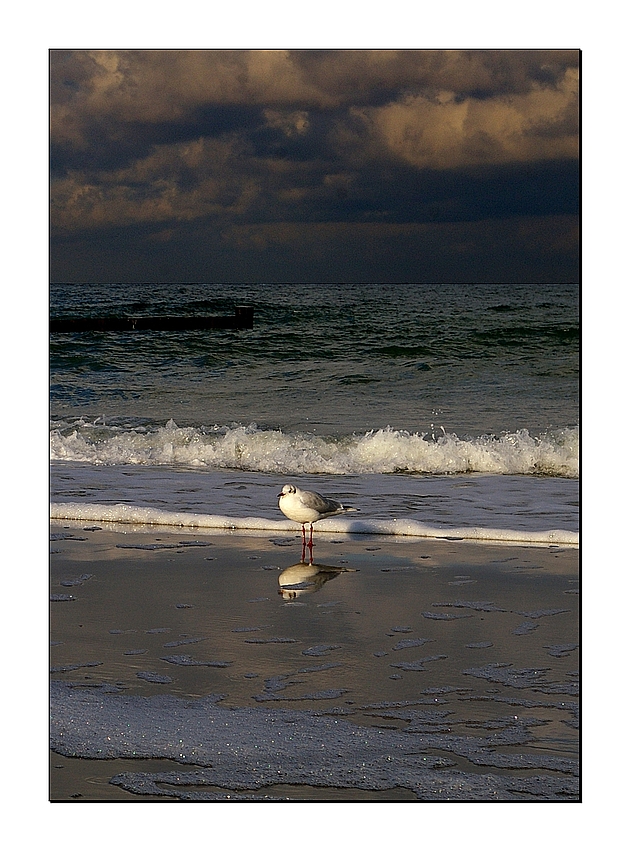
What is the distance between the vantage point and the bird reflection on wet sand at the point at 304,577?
3.74 m

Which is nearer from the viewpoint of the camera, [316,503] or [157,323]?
[316,503]

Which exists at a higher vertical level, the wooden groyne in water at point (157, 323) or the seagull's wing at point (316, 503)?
the wooden groyne in water at point (157, 323)

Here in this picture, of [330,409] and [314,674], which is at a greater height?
[330,409]

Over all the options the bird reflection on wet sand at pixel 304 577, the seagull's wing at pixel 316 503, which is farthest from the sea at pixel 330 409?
the bird reflection on wet sand at pixel 304 577

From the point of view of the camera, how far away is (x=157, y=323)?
385 inches

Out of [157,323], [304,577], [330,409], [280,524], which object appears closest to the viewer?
[304,577]

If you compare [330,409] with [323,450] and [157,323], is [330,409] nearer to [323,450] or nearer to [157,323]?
[323,450]

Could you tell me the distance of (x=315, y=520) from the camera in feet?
14.7

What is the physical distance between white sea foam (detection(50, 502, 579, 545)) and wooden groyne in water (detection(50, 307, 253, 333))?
2723 mm

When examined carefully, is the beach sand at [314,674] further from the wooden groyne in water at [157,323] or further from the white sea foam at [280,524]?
the wooden groyne in water at [157,323]

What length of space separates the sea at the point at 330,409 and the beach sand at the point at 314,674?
825 millimetres

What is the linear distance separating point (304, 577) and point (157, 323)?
6.21 m

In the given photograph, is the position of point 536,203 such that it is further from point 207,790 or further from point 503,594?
point 207,790

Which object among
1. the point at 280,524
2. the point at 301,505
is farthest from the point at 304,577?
the point at 280,524
